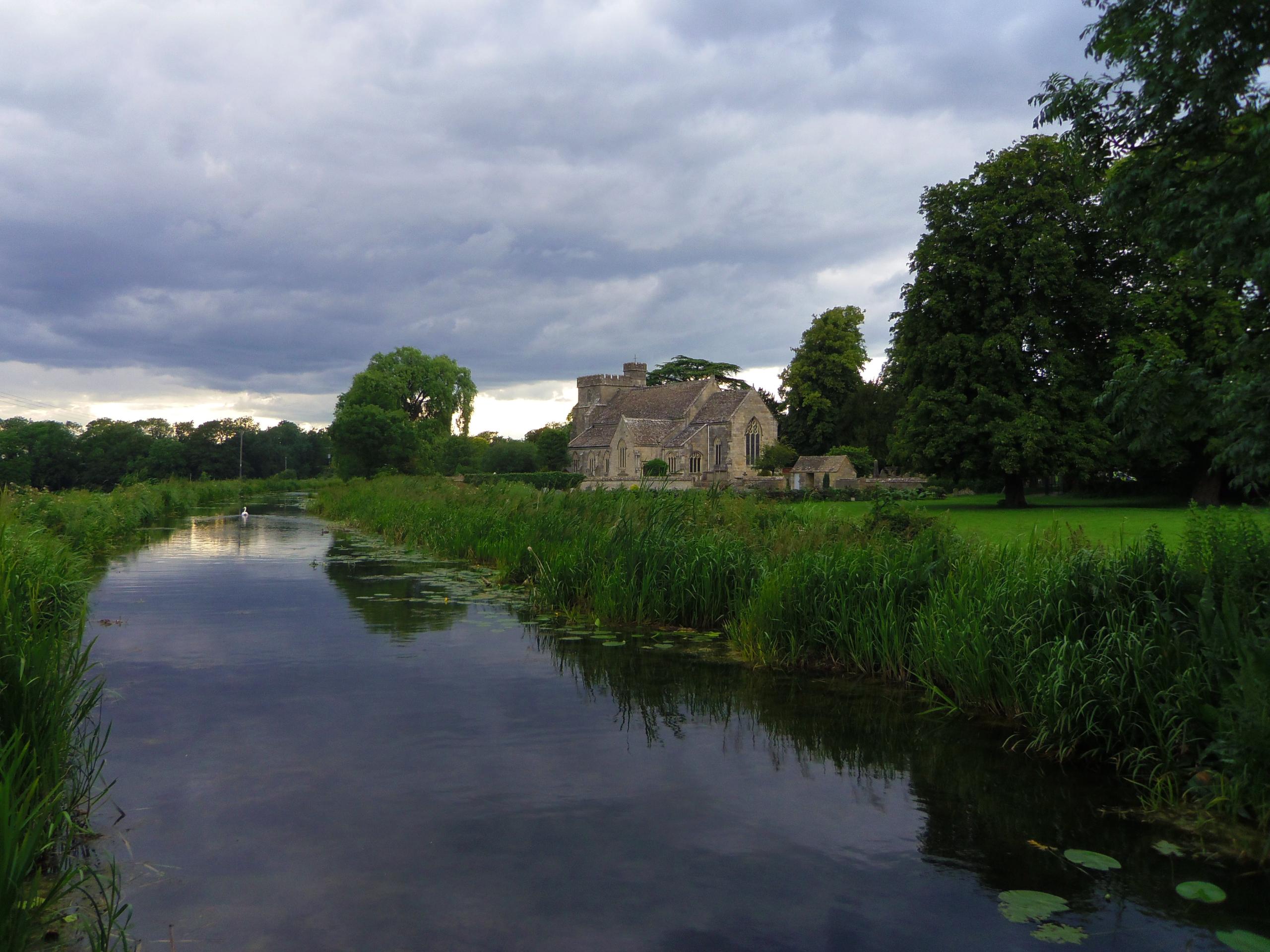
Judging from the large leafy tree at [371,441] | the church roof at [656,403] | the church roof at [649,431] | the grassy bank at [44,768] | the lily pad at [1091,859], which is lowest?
the lily pad at [1091,859]

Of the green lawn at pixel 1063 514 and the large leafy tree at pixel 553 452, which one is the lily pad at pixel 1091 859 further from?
the large leafy tree at pixel 553 452

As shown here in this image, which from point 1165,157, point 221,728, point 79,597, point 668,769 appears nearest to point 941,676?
point 668,769

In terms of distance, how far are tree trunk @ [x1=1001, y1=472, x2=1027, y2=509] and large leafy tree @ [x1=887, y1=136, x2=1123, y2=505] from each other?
53mm

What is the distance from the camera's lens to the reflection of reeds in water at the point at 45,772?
11.9 feet

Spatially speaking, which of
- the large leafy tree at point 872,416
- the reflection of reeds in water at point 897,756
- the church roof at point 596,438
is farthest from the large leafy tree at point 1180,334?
the church roof at point 596,438

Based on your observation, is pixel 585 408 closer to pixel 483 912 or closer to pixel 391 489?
pixel 391 489

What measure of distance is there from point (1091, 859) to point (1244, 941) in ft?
3.20

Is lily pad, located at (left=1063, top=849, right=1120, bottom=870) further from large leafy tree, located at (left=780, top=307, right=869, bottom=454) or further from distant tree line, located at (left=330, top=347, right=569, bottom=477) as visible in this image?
large leafy tree, located at (left=780, top=307, right=869, bottom=454)

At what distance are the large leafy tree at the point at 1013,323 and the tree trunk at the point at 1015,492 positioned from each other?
0.17 ft

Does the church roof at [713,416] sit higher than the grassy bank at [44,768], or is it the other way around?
the church roof at [713,416]

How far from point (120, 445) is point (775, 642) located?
270 ft

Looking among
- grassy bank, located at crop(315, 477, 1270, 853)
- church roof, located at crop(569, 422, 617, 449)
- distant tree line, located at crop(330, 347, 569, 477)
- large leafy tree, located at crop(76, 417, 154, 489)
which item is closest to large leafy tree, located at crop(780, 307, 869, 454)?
church roof, located at crop(569, 422, 617, 449)

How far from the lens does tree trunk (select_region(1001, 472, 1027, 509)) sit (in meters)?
32.6

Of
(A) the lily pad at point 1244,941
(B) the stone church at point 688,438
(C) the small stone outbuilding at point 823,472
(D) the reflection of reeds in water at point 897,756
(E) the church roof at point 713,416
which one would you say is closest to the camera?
(A) the lily pad at point 1244,941
